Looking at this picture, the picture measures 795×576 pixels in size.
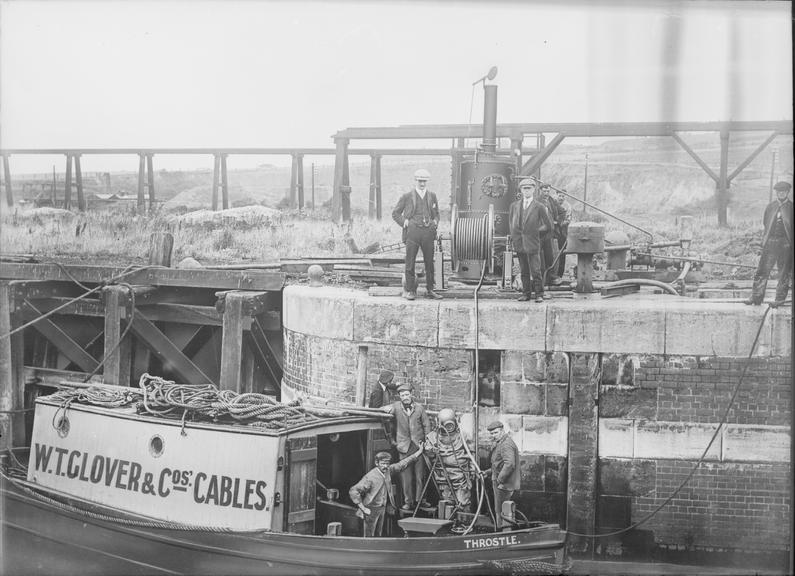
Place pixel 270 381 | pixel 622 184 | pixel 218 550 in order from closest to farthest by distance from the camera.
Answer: pixel 218 550 < pixel 270 381 < pixel 622 184

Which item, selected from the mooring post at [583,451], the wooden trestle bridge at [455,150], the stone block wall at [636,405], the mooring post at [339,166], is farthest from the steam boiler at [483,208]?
the mooring post at [339,166]

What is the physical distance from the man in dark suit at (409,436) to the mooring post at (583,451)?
5.94 ft

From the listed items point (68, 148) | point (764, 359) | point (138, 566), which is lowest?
point (138, 566)

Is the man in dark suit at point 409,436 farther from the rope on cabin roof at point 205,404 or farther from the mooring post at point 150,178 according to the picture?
the mooring post at point 150,178

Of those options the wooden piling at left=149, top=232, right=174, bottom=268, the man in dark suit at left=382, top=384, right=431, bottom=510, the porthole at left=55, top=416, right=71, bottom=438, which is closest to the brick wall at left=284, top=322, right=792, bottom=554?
the man in dark suit at left=382, top=384, right=431, bottom=510

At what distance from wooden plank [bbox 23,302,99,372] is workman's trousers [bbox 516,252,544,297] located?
759 cm

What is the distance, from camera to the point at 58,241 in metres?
19.5

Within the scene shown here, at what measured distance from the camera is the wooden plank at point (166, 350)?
14.3 meters

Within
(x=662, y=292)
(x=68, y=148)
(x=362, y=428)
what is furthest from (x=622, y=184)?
(x=362, y=428)

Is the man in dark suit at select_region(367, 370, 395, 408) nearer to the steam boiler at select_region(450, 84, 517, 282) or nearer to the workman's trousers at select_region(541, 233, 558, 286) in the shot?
the steam boiler at select_region(450, 84, 517, 282)

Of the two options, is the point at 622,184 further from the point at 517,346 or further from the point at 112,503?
the point at 112,503

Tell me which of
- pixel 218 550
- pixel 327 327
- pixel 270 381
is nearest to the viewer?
pixel 218 550

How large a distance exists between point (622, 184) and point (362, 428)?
1693 centimetres

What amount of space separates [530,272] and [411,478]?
3131 mm
